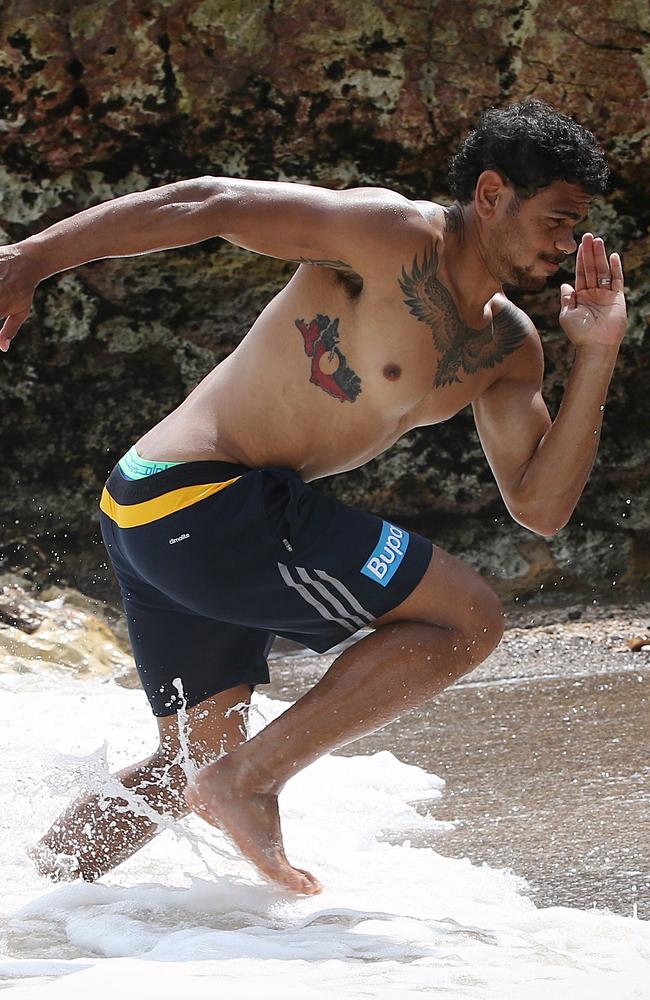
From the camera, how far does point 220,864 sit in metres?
2.82

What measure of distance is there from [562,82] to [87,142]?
2085 millimetres

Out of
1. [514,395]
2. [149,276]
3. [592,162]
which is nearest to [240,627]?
[514,395]

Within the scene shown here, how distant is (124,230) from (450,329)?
72 centimetres

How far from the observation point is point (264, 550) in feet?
8.18

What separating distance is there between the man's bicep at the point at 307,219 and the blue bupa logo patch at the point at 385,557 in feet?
1.73

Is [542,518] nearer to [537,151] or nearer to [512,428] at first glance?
[512,428]

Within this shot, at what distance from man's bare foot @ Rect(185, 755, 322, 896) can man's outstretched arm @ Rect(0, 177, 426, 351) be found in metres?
0.91

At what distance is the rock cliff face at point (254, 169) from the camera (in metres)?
5.65

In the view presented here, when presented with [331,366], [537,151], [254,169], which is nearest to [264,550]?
[331,366]

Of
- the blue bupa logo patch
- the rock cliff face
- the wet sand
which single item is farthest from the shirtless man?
the rock cliff face

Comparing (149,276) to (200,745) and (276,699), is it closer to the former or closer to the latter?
(276,699)

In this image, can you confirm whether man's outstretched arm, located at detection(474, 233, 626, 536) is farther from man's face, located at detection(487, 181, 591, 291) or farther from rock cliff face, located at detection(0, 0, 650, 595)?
rock cliff face, located at detection(0, 0, 650, 595)

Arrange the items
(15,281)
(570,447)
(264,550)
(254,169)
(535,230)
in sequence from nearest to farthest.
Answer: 1. (15,281)
2. (264,550)
3. (535,230)
4. (570,447)
5. (254,169)

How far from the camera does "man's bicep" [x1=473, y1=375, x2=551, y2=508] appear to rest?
2840 millimetres
